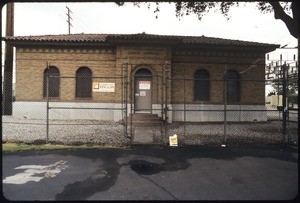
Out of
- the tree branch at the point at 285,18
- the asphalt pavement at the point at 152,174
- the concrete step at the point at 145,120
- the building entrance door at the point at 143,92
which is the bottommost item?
the asphalt pavement at the point at 152,174

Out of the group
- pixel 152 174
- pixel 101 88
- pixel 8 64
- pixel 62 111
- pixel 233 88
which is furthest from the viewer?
pixel 8 64

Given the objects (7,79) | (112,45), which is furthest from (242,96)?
(7,79)

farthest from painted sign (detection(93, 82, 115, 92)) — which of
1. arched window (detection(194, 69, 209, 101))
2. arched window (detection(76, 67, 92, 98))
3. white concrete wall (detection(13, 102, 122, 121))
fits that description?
arched window (detection(194, 69, 209, 101))

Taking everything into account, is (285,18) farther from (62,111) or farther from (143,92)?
(62,111)

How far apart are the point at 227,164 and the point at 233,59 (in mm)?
11655

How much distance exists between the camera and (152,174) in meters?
5.65

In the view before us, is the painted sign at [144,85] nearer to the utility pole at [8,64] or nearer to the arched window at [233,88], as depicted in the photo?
the arched window at [233,88]

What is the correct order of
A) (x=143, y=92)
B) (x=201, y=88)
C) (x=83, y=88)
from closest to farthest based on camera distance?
(x=143, y=92), (x=83, y=88), (x=201, y=88)

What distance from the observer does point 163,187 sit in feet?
15.9

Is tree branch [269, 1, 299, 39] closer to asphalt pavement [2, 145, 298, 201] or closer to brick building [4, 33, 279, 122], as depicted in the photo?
asphalt pavement [2, 145, 298, 201]

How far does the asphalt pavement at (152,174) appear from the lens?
4512mm

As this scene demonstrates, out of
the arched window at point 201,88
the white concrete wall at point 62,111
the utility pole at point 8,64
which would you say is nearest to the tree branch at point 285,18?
the arched window at point 201,88

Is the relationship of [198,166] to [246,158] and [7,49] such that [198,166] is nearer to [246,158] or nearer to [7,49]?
[246,158]

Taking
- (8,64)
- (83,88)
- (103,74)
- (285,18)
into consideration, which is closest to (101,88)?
(103,74)
